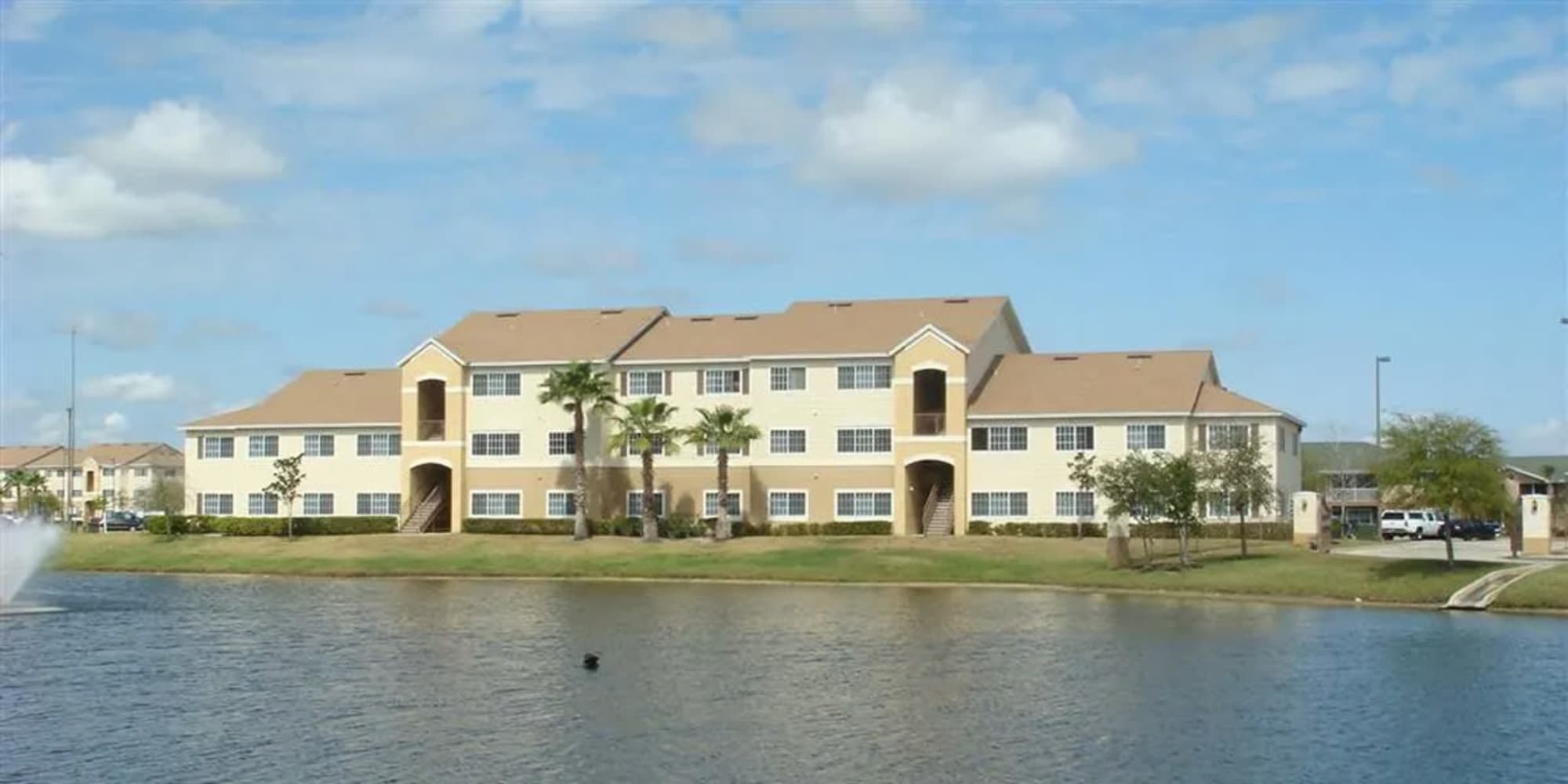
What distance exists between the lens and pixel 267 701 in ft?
114

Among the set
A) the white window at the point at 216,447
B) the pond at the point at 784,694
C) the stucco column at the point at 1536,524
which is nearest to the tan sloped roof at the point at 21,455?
the white window at the point at 216,447

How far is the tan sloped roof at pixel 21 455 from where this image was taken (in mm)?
186000

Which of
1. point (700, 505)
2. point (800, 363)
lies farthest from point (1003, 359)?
point (700, 505)

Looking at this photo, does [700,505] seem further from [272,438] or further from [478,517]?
[272,438]

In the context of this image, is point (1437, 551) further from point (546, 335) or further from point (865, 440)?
point (546, 335)

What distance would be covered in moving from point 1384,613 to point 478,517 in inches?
1848

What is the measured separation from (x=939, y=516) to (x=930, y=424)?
4264 mm

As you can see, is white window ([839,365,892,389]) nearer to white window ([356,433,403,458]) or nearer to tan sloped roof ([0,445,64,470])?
white window ([356,433,403,458])

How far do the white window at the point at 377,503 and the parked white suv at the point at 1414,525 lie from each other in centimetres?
5068

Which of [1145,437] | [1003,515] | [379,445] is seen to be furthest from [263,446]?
[1145,437]

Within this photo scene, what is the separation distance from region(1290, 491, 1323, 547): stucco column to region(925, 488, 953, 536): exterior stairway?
16.1m

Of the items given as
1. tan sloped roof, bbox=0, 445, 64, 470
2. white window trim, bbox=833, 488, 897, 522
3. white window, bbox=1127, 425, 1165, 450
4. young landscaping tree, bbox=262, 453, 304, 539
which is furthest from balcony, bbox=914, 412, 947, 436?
tan sloped roof, bbox=0, 445, 64, 470

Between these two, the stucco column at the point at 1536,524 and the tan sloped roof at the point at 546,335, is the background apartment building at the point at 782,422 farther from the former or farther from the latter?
the stucco column at the point at 1536,524

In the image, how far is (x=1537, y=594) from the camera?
174 ft
